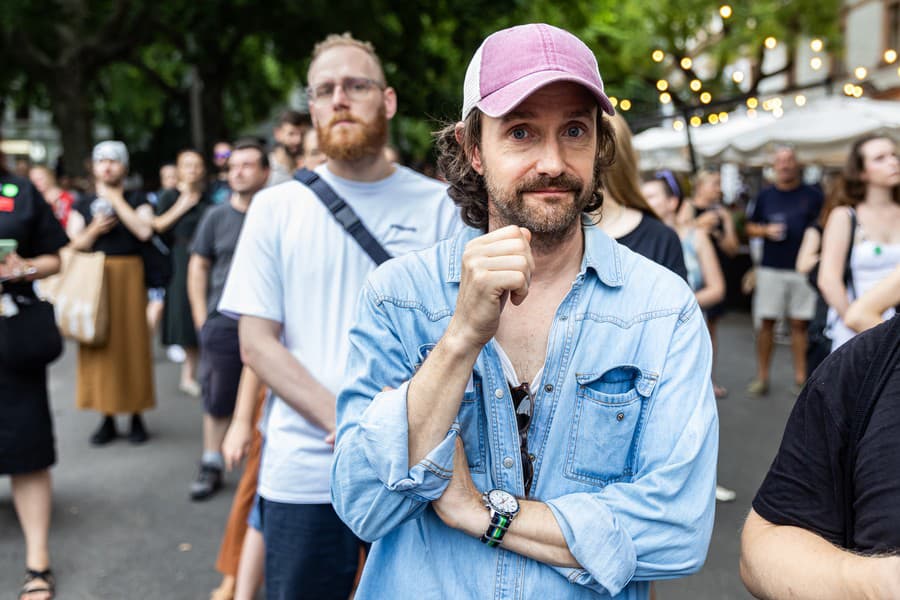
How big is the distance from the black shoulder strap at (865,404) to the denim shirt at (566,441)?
227 millimetres

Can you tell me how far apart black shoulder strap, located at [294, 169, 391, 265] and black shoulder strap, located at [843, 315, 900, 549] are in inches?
63.2

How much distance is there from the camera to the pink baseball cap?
159 centimetres

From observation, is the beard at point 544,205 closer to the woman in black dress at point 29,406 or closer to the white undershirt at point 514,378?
the white undershirt at point 514,378

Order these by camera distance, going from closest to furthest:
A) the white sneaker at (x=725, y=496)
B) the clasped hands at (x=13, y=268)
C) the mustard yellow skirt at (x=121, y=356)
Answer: the clasped hands at (x=13, y=268) < the white sneaker at (x=725, y=496) < the mustard yellow skirt at (x=121, y=356)

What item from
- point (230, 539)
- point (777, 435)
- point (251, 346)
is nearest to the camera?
point (251, 346)

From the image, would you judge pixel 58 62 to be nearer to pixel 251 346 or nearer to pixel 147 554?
pixel 147 554

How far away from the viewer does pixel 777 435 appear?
7098 mm

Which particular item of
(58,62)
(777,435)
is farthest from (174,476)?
(58,62)

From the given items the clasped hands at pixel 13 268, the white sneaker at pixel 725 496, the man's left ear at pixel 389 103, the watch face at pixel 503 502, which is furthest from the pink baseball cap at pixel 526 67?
the white sneaker at pixel 725 496

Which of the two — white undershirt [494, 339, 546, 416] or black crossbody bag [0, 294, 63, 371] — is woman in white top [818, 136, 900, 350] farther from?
black crossbody bag [0, 294, 63, 371]

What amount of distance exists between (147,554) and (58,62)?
51.7 ft

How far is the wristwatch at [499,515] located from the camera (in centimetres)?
159

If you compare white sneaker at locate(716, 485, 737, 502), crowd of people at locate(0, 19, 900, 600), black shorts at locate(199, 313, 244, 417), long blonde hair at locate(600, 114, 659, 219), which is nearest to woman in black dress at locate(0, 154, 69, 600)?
black shorts at locate(199, 313, 244, 417)

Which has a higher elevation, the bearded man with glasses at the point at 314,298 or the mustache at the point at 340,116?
the mustache at the point at 340,116
